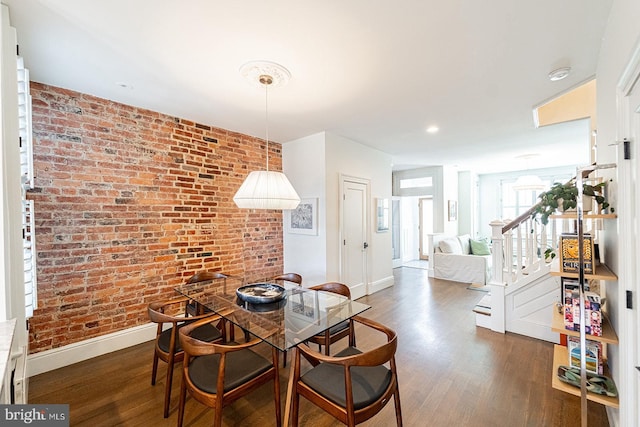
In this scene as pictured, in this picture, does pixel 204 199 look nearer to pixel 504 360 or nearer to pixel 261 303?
pixel 261 303

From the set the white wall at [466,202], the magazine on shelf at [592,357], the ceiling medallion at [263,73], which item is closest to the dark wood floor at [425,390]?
the magazine on shelf at [592,357]

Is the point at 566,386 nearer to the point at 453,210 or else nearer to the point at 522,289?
the point at 522,289

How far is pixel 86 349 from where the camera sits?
2.62 meters

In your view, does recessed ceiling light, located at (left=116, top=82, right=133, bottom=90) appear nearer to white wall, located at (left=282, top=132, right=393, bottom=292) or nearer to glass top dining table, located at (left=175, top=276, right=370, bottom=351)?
glass top dining table, located at (left=175, top=276, right=370, bottom=351)

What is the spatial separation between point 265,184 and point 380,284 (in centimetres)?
352

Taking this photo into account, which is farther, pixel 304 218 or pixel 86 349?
pixel 304 218

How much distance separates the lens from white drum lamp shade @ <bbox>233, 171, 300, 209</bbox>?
2234mm

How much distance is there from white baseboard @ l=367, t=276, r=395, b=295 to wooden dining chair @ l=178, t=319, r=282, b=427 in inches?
127

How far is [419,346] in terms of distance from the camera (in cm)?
287

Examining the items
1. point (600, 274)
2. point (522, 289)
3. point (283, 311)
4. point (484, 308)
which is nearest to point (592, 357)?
point (600, 274)

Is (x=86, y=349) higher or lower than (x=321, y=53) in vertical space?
lower

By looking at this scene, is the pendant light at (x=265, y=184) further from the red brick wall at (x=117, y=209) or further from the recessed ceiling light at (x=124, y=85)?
the red brick wall at (x=117, y=209)

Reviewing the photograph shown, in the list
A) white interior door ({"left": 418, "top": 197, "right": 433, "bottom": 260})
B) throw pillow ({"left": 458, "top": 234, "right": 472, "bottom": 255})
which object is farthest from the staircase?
white interior door ({"left": 418, "top": 197, "right": 433, "bottom": 260})

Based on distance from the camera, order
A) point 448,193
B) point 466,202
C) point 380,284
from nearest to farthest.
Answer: point 380,284
point 448,193
point 466,202
